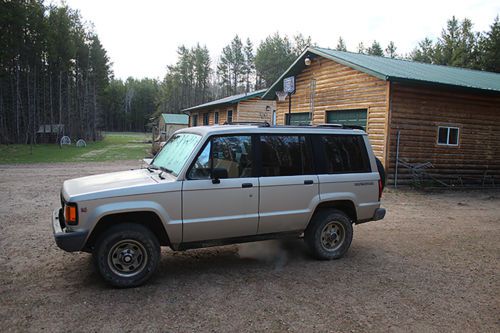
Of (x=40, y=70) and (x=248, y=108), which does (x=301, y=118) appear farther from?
(x=40, y=70)

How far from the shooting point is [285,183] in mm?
5160

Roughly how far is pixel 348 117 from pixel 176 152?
1137 centimetres

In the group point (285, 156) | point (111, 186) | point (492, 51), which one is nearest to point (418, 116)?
point (285, 156)

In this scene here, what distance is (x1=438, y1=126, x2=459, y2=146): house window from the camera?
14131mm

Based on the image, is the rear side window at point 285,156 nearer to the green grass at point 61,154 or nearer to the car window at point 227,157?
the car window at point 227,157

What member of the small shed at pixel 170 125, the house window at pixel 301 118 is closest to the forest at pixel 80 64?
the small shed at pixel 170 125

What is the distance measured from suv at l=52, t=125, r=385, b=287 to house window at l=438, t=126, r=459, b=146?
32.1 feet

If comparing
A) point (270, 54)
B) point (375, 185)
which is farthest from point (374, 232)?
point (270, 54)

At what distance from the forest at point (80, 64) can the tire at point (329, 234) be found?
2938 cm

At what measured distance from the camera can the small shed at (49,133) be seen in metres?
36.6

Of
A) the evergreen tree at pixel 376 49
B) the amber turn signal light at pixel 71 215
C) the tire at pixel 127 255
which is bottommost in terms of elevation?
the tire at pixel 127 255

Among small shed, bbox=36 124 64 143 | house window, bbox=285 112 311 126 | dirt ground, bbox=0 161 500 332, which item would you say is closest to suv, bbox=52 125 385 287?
dirt ground, bbox=0 161 500 332

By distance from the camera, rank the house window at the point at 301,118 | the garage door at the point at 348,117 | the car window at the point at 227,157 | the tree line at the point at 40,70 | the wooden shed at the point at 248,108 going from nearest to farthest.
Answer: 1. the car window at the point at 227,157
2. the garage door at the point at 348,117
3. the house window at the point at 301,118
4. the wooden shed at the point at 248,108
5. the tree line at the point at 40,70

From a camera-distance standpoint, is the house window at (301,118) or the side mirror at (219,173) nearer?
the side mirror at (219,173)
